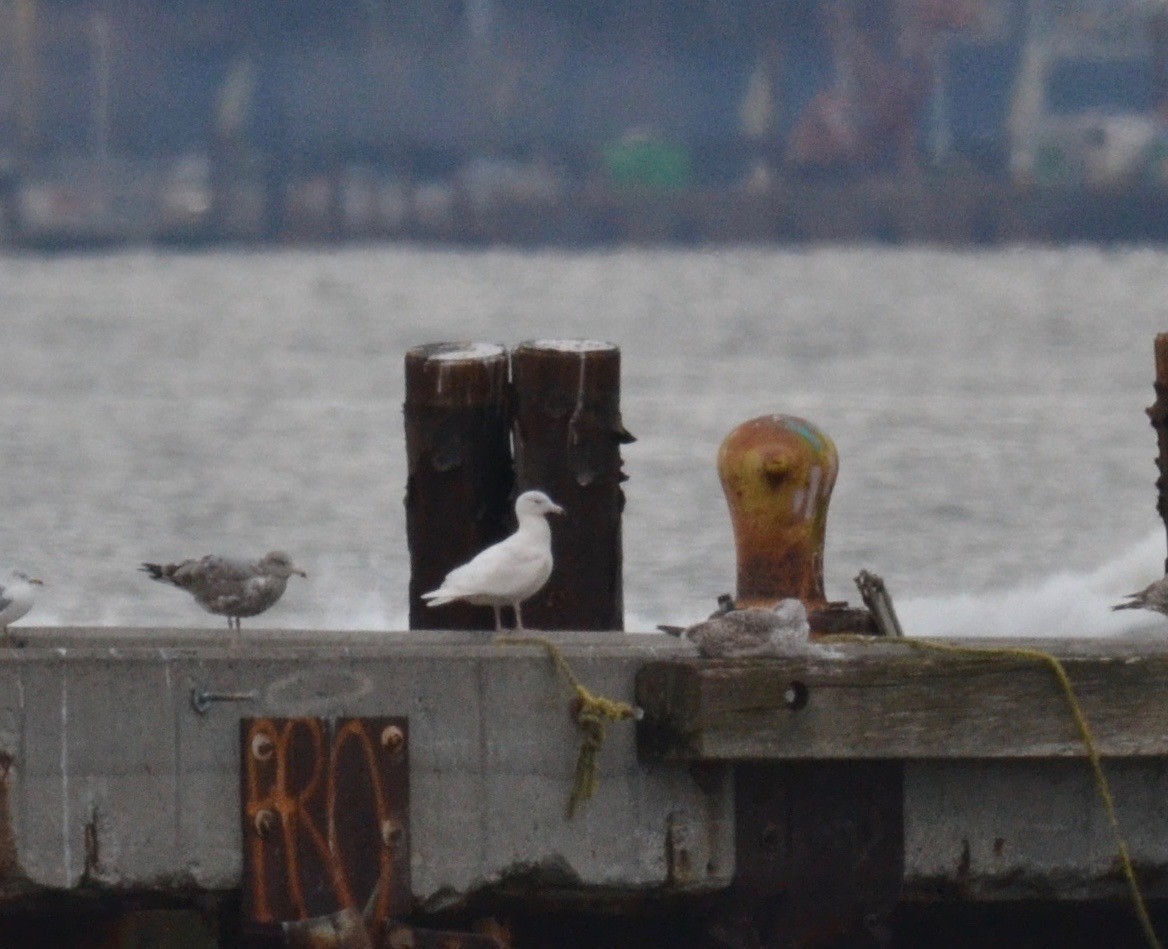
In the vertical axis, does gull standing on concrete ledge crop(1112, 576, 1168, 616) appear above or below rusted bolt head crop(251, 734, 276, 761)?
above

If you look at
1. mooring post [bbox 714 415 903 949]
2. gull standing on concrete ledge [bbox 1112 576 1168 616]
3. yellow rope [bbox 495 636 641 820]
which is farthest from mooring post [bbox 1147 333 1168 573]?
yellow rope [bbox 495 636 641 820]

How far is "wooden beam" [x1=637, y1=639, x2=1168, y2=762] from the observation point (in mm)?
6145

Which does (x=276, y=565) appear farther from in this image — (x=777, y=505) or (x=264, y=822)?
(x=264, y=822)

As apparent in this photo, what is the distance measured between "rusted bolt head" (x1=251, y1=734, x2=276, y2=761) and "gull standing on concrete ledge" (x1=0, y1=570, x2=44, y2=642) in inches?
40.3

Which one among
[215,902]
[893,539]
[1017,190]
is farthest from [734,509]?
[1017,190]

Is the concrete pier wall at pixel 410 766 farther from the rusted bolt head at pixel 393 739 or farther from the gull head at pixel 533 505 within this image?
the gull head at pixel 533 505

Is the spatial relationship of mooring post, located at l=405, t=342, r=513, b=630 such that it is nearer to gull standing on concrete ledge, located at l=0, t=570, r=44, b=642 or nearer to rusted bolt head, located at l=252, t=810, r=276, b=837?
gull standing on concrete ledge, located at l=0, t=570, r=44, b=642

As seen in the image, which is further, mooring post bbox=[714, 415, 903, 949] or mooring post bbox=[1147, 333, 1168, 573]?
mooring post bbox=[1147, 333, 1168, 573]

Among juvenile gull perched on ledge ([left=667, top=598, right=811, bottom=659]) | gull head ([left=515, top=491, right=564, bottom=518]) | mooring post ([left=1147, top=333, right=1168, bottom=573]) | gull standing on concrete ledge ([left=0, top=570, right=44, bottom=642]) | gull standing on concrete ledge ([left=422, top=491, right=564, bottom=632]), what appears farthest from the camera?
mooring post ([left=1147, top=333, right=1168, bottom=573])

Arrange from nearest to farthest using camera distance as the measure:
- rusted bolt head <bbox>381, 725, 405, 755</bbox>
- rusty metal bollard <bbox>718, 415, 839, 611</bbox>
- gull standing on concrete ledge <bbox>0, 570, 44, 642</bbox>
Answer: rusted bolt head <bbox>381, 725, 405, 755</bbox> → gull standing on concrete ledge <bbox>0, 570, 44, 642</bbox> → rusty metal bollard <bbox>718, 415, 839, 611</bbox>

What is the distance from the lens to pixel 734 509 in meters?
8.10

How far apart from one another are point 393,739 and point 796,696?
91cm

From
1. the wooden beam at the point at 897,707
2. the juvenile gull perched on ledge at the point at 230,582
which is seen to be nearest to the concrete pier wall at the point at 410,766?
the wooden beam at the point at 897,707

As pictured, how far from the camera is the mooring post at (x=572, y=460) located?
319 inches
